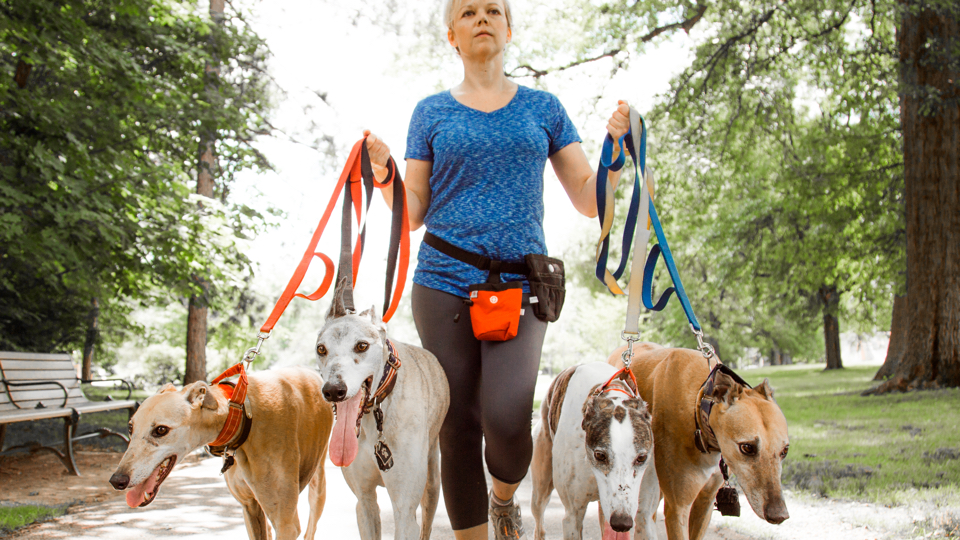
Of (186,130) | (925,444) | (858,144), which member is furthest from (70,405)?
(858,144)

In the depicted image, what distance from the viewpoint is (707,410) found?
2.65 meters

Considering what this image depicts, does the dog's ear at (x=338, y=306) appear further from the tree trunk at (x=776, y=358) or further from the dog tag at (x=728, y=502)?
the tree trunk at (x=776, y=358)

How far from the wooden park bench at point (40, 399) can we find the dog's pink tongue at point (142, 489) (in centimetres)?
579

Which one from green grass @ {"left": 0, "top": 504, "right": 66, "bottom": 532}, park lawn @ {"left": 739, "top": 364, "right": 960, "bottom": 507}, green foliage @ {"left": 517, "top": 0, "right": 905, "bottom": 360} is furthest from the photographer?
green foliage @ {"left": 517, "top": 0, "right": 905, "bottom": 360}

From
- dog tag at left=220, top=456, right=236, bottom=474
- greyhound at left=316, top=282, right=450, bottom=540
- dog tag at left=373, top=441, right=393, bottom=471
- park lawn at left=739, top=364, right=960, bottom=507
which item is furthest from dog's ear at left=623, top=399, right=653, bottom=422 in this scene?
park lawn at left=739, top=364, right=960, bottom=507

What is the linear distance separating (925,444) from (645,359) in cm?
656

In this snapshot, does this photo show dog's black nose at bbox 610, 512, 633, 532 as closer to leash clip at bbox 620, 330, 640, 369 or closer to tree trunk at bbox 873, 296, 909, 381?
leash clip at bbox 620, 330, 640, 369

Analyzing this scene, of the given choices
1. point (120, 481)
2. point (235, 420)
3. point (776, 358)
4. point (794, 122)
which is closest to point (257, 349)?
point (235, 420)

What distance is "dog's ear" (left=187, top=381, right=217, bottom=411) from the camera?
2.66 m

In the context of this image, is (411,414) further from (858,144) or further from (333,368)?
(858,144)

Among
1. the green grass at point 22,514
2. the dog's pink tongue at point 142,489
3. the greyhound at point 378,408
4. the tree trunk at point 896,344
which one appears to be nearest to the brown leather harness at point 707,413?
the greyhound at point 378,408

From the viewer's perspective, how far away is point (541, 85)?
1777 centimetres

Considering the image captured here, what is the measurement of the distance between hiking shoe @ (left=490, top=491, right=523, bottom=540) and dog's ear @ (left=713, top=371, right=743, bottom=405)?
1053 mm

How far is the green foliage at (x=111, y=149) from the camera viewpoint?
773 centimetres
